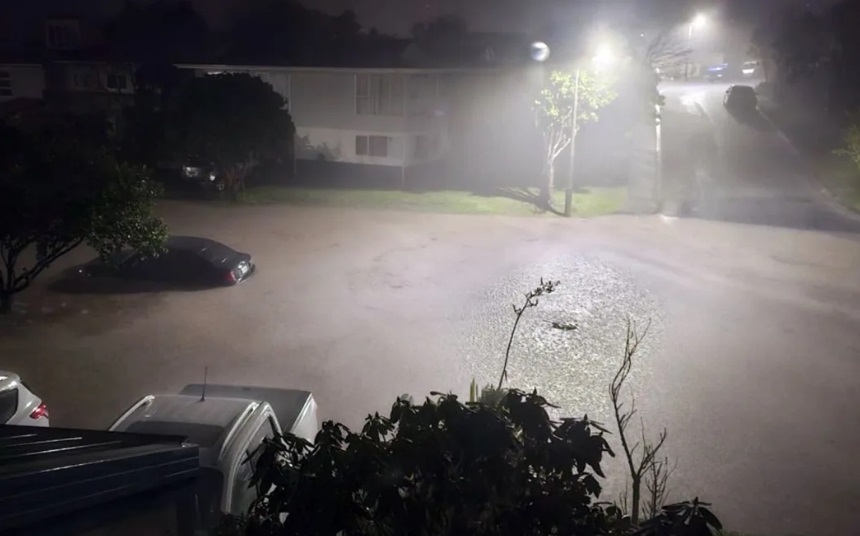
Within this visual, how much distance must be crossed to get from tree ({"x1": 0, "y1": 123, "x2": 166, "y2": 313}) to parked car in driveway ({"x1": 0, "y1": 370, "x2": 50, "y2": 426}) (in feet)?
20.4

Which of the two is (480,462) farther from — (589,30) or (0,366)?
(589,30)

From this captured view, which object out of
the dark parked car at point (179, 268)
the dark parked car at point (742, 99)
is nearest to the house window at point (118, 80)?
the dark parked car at point (179, 268)

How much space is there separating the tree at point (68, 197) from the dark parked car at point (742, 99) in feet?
136

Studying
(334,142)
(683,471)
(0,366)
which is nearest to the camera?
(683,471)

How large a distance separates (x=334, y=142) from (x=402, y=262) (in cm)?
1699

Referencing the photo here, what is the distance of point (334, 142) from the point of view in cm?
3612

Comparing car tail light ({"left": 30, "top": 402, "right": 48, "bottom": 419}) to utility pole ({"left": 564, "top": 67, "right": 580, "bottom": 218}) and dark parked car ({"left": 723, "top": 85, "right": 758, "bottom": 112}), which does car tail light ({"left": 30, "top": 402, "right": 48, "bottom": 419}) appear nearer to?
utility pole ({"left": 564, "top": 67, "right": 580, "bottom": 218})

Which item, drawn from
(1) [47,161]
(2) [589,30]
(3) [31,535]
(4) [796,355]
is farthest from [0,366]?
(2) [589,30]

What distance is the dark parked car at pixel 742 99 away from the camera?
155ft

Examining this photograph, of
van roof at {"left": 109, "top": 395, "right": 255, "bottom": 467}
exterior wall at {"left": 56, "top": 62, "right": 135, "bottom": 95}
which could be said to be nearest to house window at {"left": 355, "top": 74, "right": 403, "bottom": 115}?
exterior wall at {"left": 56, "top": 62, "right": 135, "bottom": 95}

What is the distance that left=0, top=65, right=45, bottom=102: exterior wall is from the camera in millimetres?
45750

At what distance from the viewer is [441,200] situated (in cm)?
2998

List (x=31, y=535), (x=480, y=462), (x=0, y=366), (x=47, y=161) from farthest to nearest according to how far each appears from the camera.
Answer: (x=47, y=161) < (x=0, y=366) < (x=480, y=462) < (x=31, y=535)

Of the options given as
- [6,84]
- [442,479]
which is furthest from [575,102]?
[6,84]
